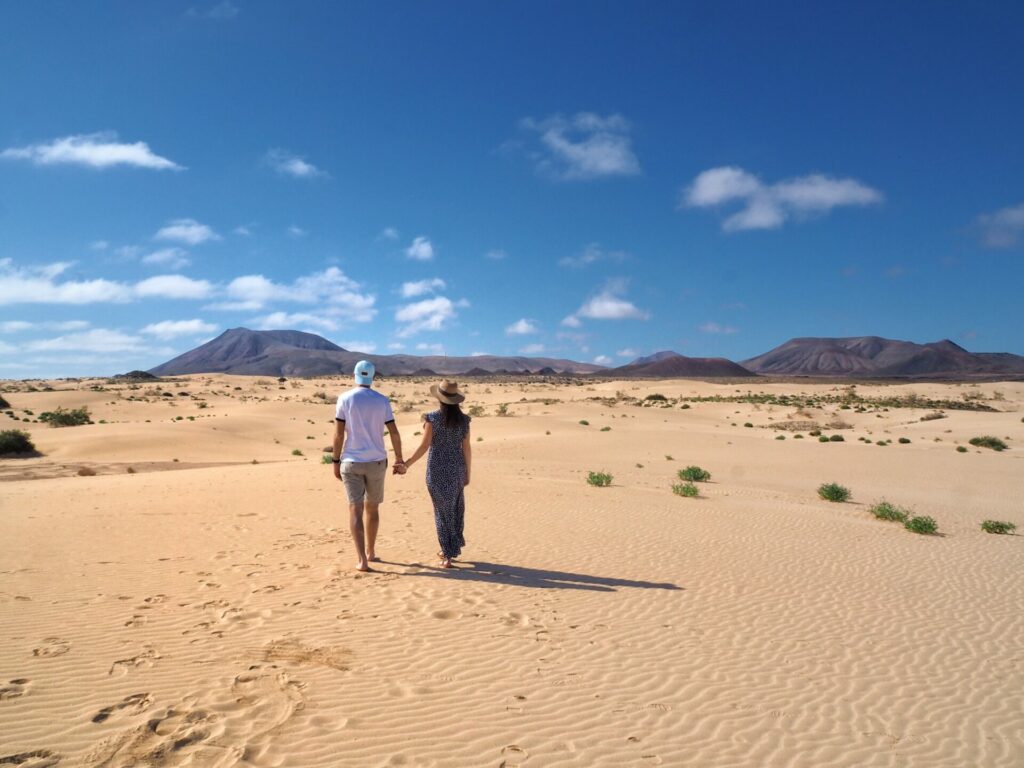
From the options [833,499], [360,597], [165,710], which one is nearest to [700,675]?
[360,597]

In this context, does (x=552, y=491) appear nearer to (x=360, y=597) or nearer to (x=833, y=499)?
(x=833, y=499)

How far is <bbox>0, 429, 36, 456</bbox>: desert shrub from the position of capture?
23.7 meters

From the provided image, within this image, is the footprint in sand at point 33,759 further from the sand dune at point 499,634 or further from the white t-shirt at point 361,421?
the white t-shirt at point 361,421

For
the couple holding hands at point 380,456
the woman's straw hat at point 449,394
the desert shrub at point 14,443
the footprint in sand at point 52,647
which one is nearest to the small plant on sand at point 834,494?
the couple holding hands at point 380,456

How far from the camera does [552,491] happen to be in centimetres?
1580

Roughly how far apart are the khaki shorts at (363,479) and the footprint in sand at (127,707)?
2.97 meters

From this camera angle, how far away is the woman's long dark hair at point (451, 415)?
295 inches

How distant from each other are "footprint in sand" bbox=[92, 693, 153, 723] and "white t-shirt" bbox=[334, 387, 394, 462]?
10.4ft

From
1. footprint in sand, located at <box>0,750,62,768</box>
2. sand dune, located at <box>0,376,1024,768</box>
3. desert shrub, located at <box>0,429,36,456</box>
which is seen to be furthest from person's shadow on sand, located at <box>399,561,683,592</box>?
desert shrub, located at <box>0,429,36,456</box>

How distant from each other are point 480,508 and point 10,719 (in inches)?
376

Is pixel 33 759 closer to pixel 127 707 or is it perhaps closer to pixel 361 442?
pixel 127 707

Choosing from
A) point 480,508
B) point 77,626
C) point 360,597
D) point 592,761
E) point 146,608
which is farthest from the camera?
point 480,508

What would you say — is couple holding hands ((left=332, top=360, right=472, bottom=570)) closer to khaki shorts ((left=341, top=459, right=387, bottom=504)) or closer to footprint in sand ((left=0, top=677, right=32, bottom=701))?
khaki shorts ((left=341, top=459, right=387, bottom=504))

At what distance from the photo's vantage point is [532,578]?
7.72 meters
